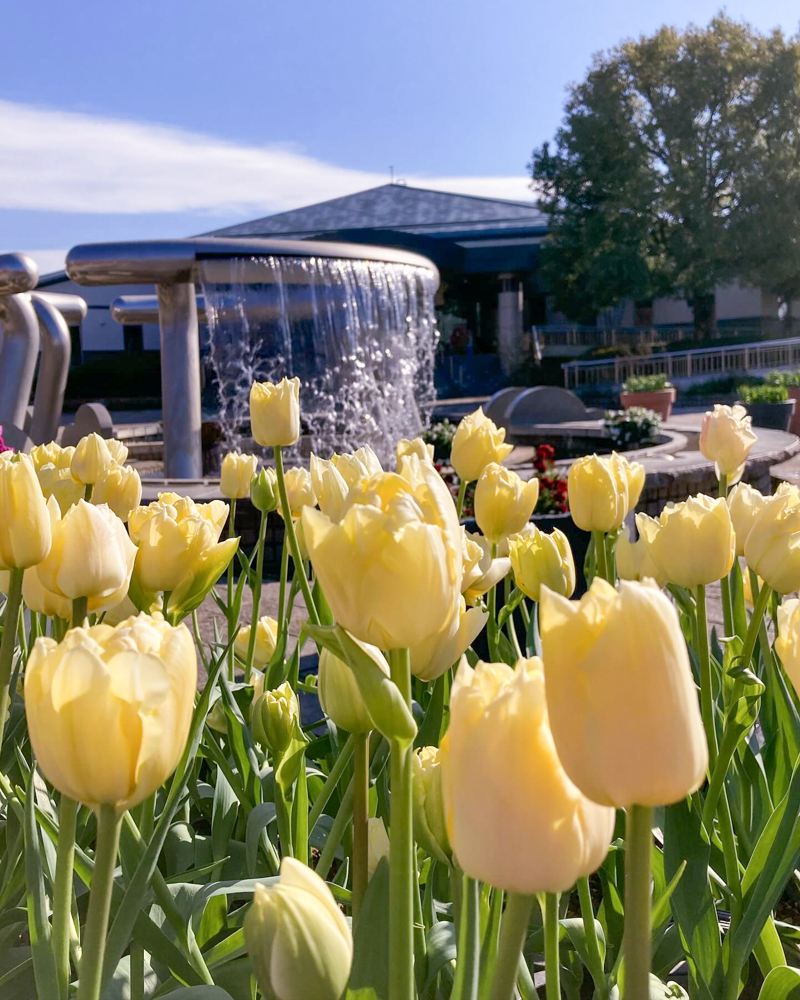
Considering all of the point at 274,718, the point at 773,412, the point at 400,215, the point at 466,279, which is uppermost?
the point at 400,215

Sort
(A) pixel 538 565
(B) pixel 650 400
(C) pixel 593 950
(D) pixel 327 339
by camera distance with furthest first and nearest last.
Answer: (B) pixel 650 400, (D) pixel 327 339, (A) pixel 538 565, (C) pixel 593 950

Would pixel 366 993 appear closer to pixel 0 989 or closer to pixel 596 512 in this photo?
pixel 0 989

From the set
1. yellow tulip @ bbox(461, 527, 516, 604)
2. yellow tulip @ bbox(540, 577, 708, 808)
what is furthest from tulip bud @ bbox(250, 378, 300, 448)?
yellow tulip @ bbox(540, 577, 708, 808)

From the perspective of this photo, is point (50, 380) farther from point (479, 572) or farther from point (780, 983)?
point (780, 983)

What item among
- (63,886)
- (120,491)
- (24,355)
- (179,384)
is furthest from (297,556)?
(179,384)

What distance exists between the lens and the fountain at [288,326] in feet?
23.4

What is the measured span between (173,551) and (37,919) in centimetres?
35

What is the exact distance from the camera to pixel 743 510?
4.01 ft

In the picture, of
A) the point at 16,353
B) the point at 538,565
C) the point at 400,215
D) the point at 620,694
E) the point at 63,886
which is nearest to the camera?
the point at 620,694

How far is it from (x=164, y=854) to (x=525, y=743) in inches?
35.2

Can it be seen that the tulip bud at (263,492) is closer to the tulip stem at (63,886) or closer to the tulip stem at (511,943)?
the tulip stem at (63,886)

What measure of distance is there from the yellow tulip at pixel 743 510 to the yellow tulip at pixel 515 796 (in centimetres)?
81

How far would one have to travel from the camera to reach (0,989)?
0.89 meters

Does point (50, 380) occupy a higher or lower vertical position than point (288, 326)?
lower
